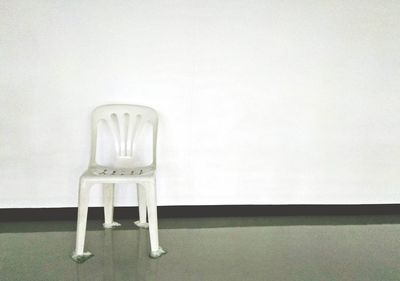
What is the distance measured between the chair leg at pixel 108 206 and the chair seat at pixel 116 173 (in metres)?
0.25

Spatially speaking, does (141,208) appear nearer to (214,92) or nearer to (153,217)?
(153,217)

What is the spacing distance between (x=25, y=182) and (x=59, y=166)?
0.30m

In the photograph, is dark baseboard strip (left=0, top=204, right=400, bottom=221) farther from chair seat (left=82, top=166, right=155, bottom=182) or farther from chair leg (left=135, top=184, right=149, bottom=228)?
chair seat (left=82, top=166, right=155, bottom=182)

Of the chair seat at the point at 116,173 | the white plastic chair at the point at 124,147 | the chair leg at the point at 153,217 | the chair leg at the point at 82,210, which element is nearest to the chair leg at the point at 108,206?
the white plastic chair at the point at 124,147

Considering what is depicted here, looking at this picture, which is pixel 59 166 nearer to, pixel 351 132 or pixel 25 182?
pixel 25 182

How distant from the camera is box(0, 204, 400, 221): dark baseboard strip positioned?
2.30 metres

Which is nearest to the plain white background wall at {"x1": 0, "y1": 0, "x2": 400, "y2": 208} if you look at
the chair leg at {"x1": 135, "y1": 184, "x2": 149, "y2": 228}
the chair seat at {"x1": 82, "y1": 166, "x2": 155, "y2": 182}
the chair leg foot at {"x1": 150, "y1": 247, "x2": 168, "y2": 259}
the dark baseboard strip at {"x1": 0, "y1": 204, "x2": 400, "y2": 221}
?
the dark baseboard strip at {"x1": 0, "y1": 204, "x2": 400, "y2": 221}

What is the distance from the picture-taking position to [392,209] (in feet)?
Answer: 8.46

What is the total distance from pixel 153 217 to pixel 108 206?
59cm

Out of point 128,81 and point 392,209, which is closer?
point 128,81

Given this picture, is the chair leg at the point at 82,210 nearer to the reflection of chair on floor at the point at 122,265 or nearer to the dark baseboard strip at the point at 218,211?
the reflection of chair on floor at the point at 122,265

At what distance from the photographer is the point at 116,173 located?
1824 millimetres

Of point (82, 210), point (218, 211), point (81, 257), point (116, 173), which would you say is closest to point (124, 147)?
point (116, 173)

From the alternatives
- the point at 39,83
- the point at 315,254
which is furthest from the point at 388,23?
the point at 39,83
